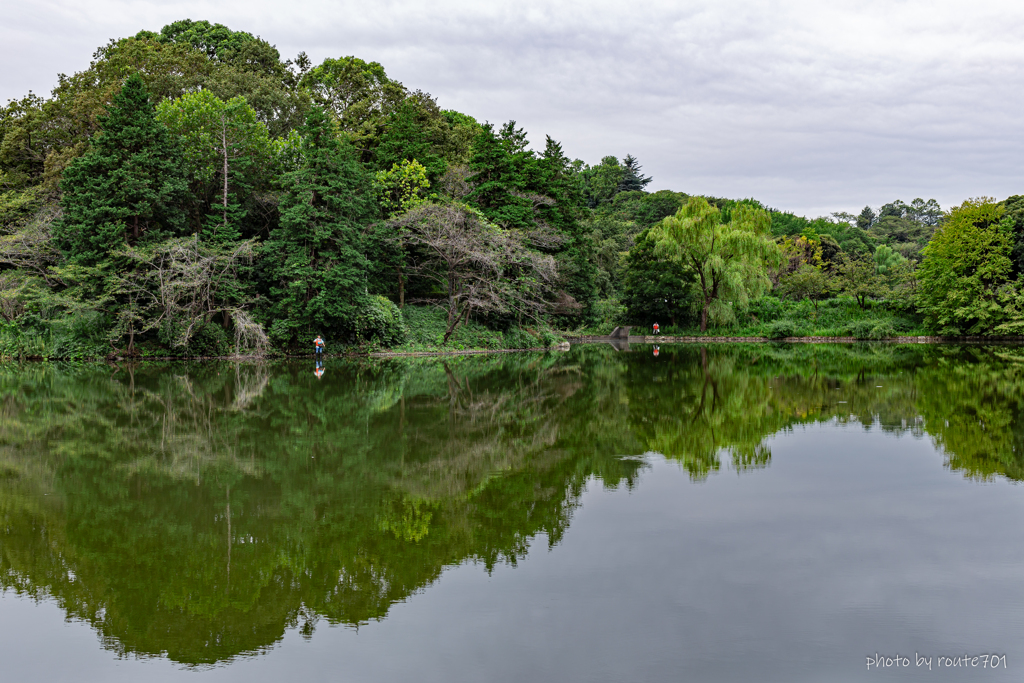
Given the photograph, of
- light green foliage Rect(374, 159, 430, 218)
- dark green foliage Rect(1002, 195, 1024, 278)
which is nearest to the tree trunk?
light green foliage Rect(374, 159, 430, 218)

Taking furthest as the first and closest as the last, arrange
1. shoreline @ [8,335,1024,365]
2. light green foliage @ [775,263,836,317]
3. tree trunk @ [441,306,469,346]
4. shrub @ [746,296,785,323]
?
light green foliage @ [775,263,836,317]
shrub @ [746,296,785,323]
tree trunk @ [441,306,469,346]
shoreline @ [8,335,1024,365]

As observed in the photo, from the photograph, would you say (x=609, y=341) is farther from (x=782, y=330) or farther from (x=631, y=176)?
(x=631, y=176)

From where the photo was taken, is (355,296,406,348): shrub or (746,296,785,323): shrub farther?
(746,296,785,323): shrub

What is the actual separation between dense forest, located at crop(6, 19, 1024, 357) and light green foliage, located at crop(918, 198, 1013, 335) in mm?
109

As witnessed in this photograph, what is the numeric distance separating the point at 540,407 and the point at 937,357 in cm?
1859

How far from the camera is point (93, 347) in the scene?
24484 millimetres

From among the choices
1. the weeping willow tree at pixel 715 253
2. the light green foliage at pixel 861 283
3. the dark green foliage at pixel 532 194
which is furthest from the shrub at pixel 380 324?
the light green foliage at pixel 861 283

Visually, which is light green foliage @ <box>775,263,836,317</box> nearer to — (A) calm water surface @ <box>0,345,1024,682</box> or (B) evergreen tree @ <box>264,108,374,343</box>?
(B) evergreen tree @ <box>264,108,374,343</box>

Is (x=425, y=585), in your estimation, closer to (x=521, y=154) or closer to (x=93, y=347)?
(x=93, y=347)

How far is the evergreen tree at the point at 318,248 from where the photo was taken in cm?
2509

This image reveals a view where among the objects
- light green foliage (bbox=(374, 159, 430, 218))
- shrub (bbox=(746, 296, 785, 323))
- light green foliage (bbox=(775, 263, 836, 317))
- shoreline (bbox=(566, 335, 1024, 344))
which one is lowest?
shoreline (bbox=(566, 335, 1024, 344))

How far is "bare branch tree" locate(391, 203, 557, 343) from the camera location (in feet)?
90.4

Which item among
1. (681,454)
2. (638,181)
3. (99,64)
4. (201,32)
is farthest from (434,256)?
(638,181)

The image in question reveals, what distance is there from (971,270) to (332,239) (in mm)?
31259
